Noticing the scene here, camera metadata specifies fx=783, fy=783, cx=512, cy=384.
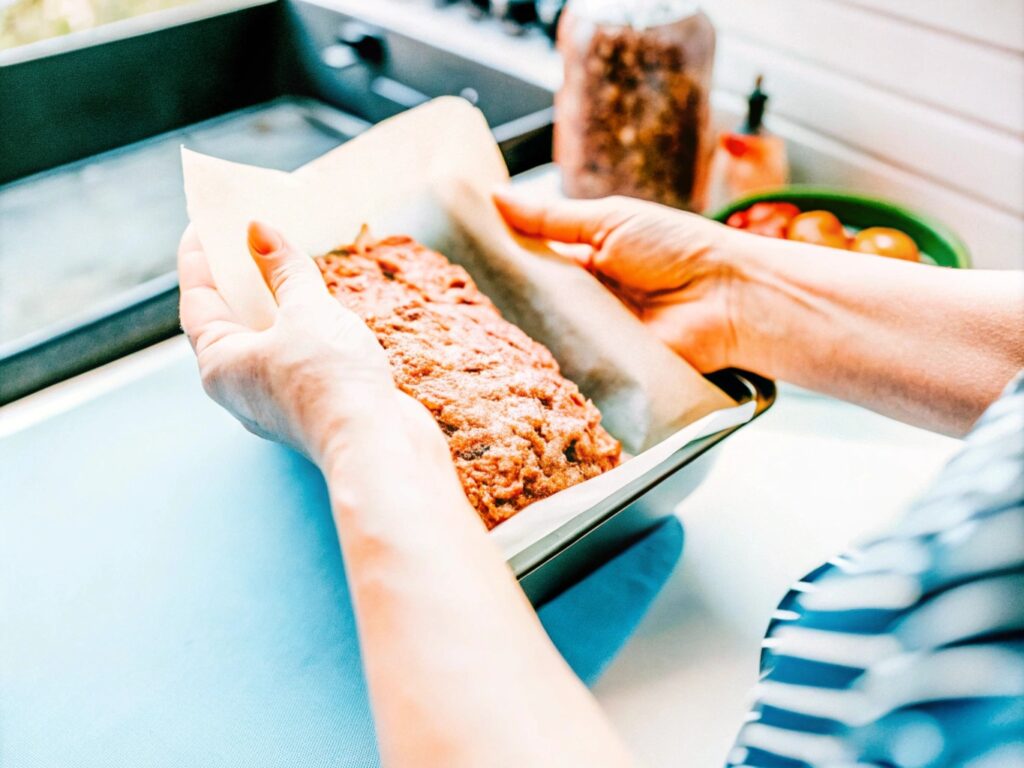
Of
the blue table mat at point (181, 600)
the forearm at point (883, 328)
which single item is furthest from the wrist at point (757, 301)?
the blue table mat at point (181, 600)

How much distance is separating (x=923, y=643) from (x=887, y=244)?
2.28 ft

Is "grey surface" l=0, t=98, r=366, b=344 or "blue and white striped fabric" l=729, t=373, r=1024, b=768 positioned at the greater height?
"blue and white striped fabric" l=729, t=373, r=1024, b=768

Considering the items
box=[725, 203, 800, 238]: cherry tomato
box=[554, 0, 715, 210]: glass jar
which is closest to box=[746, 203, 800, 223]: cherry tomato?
box=[725, 203, 800, 238]: cherry tomato

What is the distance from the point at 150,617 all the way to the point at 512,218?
53cm

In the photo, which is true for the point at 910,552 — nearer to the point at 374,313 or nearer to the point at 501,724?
the point at 501,724

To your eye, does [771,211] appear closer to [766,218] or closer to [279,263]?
[766,218]

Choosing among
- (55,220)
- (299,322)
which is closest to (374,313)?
(299,322)

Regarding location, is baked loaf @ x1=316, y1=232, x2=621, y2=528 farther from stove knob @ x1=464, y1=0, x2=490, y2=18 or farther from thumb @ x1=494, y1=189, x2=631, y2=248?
stove knob @ x1=464, y1=0, x2=490, y2=18

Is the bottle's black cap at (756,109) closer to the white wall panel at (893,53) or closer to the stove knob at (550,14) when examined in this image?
the white wall panel at (893,53)

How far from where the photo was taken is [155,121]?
137 centimetres

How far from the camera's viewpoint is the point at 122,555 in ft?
2.35

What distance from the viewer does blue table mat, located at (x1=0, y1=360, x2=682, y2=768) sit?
59 centimetres

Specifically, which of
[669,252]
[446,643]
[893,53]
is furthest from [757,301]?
[446,643]

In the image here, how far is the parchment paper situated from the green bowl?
296 mm
